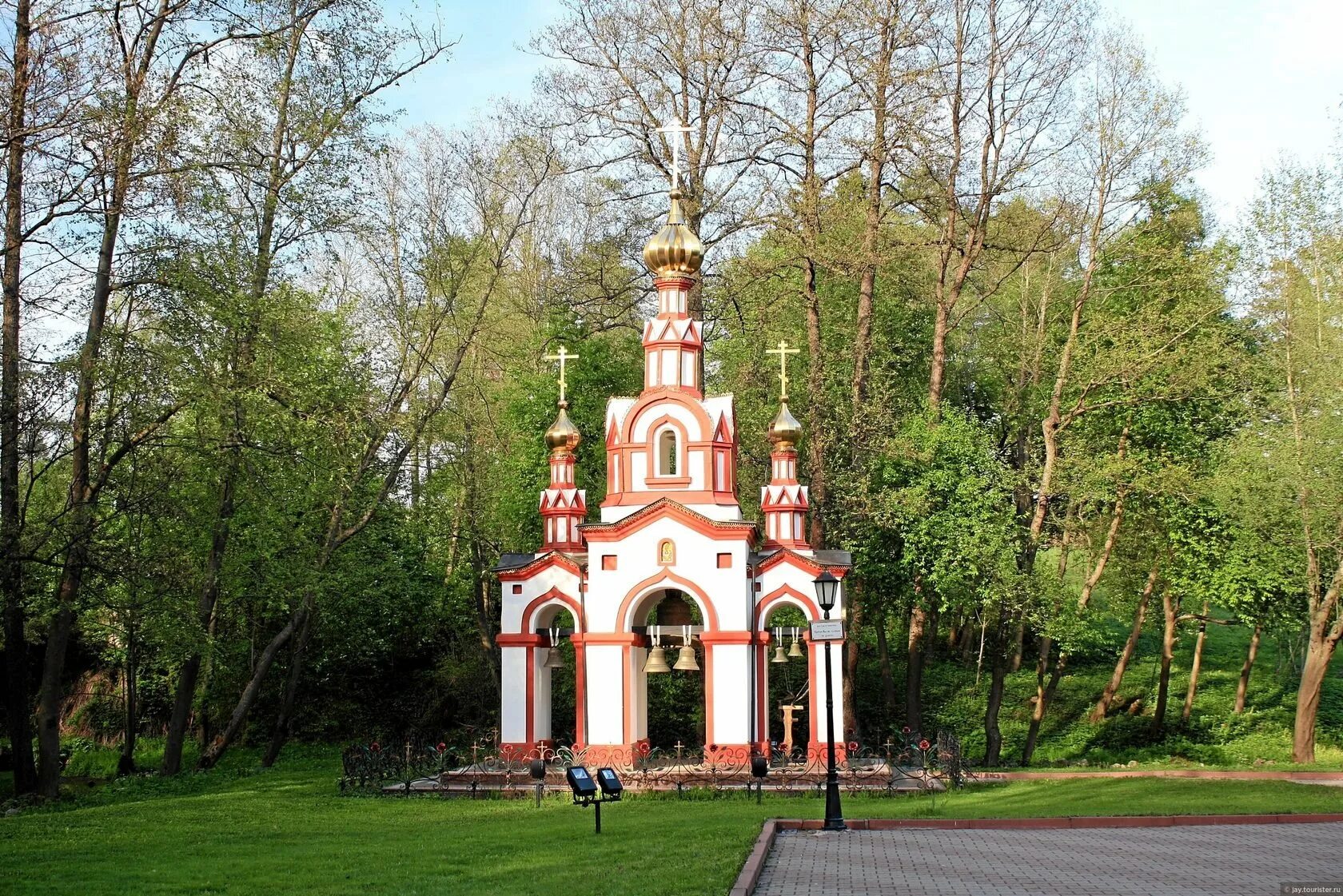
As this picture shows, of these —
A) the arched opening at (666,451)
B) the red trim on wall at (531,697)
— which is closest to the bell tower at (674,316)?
the arched opening at (666,451)

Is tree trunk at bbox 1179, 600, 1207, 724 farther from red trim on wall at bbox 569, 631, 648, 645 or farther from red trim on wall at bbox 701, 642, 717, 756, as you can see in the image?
red trim on wall at bbox 569, 631, 648, 645

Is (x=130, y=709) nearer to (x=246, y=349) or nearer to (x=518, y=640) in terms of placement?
(x=518, y=640)

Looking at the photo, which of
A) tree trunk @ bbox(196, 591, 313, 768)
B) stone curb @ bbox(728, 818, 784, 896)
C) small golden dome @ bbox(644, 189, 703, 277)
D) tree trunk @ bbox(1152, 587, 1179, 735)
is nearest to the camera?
stone curb @ bbox(728, 818, 784, 896)

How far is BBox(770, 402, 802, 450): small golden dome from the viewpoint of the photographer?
25.9 metres

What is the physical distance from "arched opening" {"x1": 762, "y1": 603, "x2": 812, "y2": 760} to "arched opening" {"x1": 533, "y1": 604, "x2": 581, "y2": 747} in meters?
4.00

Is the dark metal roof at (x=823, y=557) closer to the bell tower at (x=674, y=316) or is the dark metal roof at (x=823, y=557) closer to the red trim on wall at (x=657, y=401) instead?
the red trim on wall at (x=657, y=401)

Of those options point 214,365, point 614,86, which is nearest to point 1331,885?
point 214,365

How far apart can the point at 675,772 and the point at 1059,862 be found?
35.3ft

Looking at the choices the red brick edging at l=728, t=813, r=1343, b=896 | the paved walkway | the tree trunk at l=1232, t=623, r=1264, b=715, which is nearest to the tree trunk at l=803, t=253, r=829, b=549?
the tree trunk at l=1232, t=623, r=1264, b=715

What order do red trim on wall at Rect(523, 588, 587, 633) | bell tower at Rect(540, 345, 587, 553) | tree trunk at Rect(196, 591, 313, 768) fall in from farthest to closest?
1. tree trunk at Rect(196, 591, 313, 768)
2. bell tower at Rect(540, 345, 587, 553)
3. red trim on wall at Rect(523, 588, 587, 633)

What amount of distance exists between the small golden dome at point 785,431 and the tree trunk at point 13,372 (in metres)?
13.6

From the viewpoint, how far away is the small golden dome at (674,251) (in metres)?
25.4

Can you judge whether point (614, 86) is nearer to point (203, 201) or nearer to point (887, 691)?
point (203, 201)

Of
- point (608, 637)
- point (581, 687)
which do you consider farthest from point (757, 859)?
point (581, 687)
